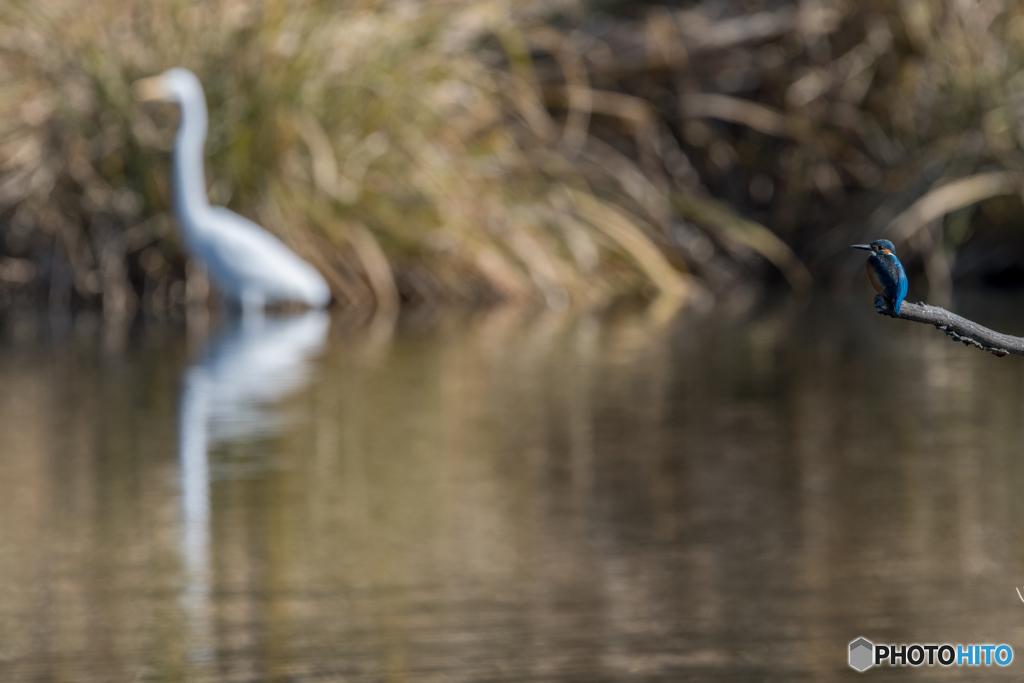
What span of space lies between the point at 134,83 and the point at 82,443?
5.75 meters

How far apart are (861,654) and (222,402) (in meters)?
3.21

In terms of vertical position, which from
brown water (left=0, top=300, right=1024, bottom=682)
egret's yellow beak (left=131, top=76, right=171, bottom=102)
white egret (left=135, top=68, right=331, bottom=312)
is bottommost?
brown water (left=0, top=300, right=1024, bottom=682)

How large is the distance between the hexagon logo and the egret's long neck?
6.56 m

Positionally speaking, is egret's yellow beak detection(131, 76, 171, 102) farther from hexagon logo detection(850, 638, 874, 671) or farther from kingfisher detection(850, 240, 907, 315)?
kingfisher detection(850, 240, 907, 315)

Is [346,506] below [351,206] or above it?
below

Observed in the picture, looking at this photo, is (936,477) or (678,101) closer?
(936,477)

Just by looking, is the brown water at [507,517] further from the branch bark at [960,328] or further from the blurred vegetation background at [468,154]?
the blurred vegetation background at [468,154]

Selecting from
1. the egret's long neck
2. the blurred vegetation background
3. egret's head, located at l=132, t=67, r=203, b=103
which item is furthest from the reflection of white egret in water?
egret's head, located at l=132, t=67, r=203, b=103

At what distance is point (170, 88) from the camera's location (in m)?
8.65

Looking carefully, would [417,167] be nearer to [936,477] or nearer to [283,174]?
[283,174]

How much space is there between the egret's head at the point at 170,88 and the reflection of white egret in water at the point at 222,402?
4.24 feet

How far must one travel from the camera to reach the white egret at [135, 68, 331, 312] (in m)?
8.25

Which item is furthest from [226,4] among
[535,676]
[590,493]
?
[535,676]

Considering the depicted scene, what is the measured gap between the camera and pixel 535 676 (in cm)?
205
